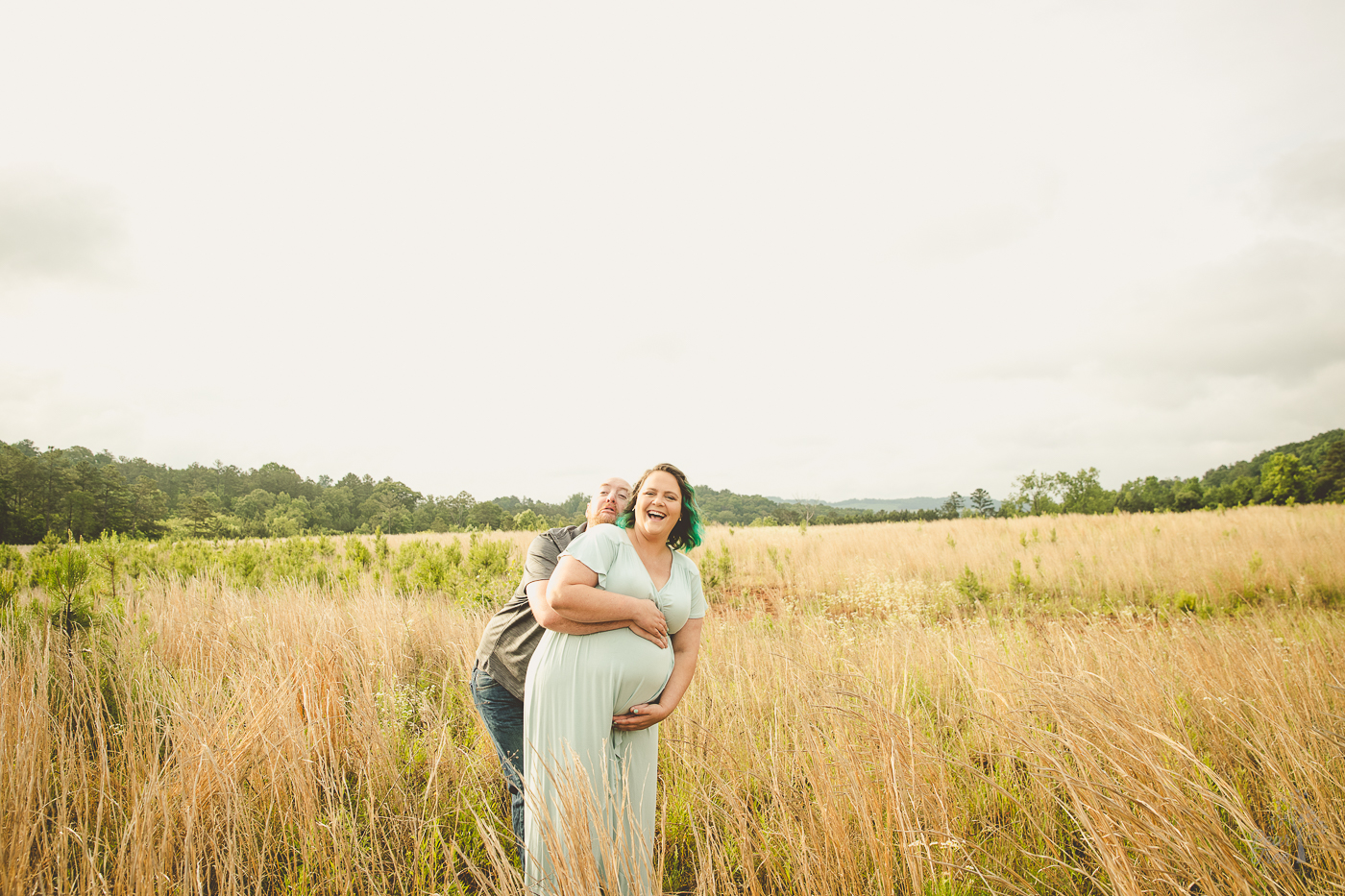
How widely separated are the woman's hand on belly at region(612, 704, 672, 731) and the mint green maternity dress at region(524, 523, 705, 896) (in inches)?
1.6

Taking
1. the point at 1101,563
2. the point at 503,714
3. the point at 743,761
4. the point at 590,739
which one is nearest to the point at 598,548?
the point at 590,739

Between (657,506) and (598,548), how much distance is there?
394 millimetres

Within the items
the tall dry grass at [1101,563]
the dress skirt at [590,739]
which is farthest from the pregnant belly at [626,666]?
the tall dry grass at [1101,563]

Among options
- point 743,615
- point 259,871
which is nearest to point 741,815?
point 259,871

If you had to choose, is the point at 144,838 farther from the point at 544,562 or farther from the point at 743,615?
the point at 743,615

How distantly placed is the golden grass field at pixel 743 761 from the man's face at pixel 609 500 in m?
1.44

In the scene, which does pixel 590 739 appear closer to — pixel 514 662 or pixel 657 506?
pixel 514 662

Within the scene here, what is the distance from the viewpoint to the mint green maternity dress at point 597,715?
6.60ft

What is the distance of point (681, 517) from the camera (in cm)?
296

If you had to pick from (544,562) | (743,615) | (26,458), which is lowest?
(743,615)

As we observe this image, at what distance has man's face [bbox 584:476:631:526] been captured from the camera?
3.03m

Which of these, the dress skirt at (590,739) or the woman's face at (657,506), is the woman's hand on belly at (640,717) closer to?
the dress skirt at (590,739)

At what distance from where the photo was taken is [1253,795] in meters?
3.02

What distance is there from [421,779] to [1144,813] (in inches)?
158
